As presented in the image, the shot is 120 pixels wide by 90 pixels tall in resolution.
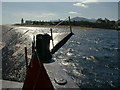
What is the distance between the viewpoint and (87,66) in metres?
37.6

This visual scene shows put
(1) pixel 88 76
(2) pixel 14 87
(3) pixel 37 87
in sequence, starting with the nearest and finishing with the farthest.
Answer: (3) pixel 37 87
(2) pixel 14 87
(1) pixel 88 76

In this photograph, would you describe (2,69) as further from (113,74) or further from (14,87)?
(14,87)

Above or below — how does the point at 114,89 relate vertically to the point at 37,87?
below

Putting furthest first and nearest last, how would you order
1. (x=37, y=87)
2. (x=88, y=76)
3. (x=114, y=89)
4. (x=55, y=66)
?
(x=88, y=76) < (x=114, y=89) < (x=55, y=66) < (x=37, y=87)

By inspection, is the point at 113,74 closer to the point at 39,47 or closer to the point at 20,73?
the point at 20,73

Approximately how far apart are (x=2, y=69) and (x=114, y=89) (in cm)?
1928

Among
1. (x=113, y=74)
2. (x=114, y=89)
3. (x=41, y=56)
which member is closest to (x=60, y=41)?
(x=41, y=56)

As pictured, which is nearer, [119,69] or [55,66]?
[55,66]

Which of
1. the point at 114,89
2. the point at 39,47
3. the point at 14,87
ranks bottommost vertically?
the point at 114,89

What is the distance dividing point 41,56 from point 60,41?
2.98 meters

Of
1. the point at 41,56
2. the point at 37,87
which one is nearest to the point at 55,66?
the point at 41,56

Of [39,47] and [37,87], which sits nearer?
[37,87]

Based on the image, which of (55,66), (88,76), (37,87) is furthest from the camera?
(88,76)

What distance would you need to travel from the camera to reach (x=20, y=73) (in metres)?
30.9
